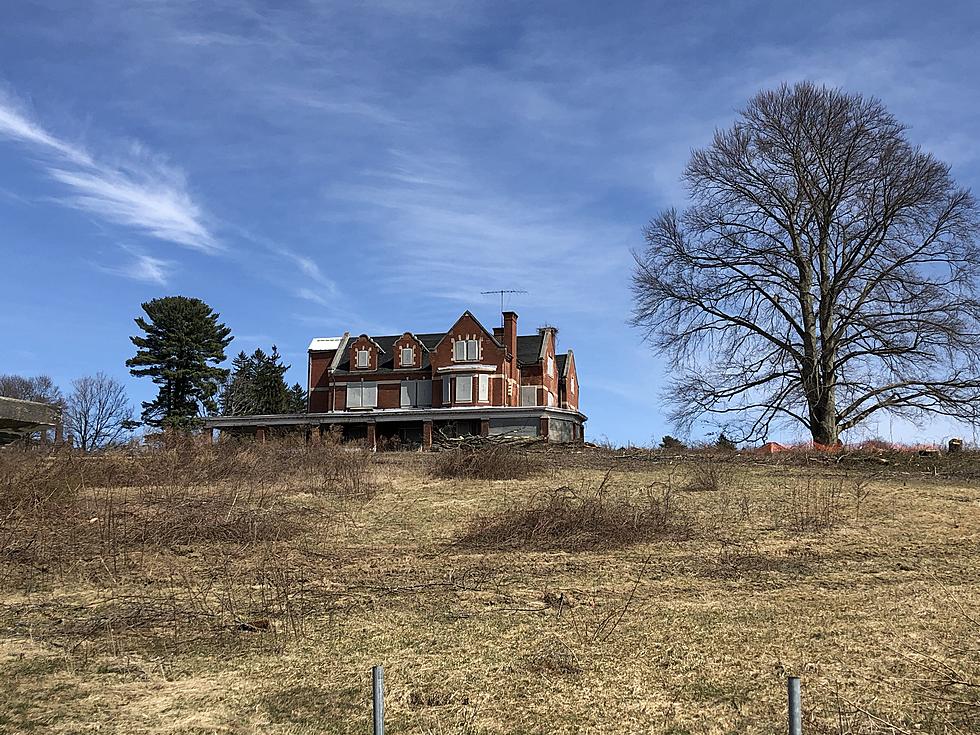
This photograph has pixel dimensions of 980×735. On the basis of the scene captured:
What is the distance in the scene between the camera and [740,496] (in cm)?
1440

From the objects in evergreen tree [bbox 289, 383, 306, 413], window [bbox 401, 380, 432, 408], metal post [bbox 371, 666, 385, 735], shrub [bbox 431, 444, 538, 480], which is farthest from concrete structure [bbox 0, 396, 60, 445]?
evergreen tree [bbox 289, 383, 306, 413]

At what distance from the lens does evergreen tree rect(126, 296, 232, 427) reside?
56656 millimetres

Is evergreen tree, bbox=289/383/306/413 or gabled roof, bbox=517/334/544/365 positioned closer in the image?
gabled roof, bbox=517/334/544/365

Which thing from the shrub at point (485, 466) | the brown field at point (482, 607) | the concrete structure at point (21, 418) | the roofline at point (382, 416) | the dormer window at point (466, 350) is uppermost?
the dormer window at point (466, 350)

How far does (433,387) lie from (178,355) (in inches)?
720

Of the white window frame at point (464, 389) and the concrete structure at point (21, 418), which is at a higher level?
the white window frame at point (464, 389)

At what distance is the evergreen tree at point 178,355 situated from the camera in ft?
186

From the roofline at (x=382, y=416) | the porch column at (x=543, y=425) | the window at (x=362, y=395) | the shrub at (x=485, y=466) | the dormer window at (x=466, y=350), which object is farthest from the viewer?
the window at (x=362, y=395)

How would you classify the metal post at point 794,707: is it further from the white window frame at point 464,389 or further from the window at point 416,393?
the window at point 416,393

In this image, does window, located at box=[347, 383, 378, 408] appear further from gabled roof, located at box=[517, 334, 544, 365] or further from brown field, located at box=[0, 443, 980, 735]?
brown field, located at box=[0, 443, 980, 735]

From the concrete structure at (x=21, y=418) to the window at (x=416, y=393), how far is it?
2868 centimetres

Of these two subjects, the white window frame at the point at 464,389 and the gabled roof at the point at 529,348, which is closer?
the white window frame at the point at 464,389

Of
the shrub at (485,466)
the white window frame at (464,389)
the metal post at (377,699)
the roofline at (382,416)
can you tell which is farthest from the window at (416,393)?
the metal post at (377,699)

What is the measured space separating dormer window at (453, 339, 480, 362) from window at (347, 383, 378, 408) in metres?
5.90
